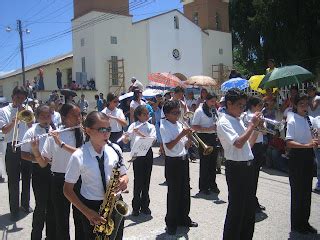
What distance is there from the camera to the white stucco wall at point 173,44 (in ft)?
97.9

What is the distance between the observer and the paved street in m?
5.62

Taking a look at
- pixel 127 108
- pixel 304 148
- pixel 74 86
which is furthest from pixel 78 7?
pixel 304 148

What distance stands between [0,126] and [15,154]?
0.56 meters

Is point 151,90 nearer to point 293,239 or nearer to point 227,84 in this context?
point 227,84

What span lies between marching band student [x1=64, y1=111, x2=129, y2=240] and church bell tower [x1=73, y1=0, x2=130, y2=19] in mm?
25657

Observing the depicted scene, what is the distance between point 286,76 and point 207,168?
3.39 m

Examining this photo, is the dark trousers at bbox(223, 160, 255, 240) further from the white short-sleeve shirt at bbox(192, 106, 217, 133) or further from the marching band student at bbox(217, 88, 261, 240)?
the white short-sleeve shirt at bbox(192, 106, 217, 133)

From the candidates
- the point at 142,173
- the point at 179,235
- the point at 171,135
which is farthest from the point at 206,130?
the point at 179,235

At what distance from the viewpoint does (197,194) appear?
7859 millimetres

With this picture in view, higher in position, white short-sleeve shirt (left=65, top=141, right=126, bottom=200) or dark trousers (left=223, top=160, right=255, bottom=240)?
white short-sleeve shirt (left=65, top=141, right=126, bottom=200)

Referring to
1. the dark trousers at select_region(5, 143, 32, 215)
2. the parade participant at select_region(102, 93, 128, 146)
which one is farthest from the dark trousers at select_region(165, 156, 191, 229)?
the parade participant at select_region(102, 93, 128, 146)

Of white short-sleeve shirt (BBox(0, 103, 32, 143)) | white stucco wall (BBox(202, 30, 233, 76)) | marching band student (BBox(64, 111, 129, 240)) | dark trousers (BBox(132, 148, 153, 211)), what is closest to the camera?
marching band student (BBox(64, 111, 129, 240))

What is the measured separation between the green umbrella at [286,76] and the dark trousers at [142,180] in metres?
4.66

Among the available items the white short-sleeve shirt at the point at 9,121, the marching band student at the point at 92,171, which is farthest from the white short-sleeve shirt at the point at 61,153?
the white short-sleeve shirt at the point at 9,121
